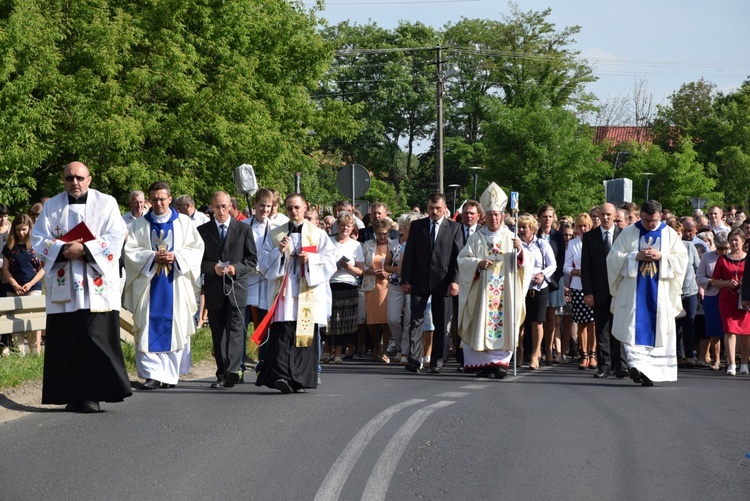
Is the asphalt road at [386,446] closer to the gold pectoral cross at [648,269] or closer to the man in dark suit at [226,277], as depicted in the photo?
the man in dark suit at [226,277]

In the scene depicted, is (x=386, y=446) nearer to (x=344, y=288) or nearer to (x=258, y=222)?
(x=258, y=222)

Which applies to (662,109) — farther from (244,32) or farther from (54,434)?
(54,434)

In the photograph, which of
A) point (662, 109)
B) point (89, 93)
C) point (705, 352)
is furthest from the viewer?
point (662, 109)

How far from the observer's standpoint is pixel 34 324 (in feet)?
44.4

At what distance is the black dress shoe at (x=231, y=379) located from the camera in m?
12.5

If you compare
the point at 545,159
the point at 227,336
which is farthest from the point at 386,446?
the point at 545,159

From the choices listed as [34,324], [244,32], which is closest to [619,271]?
[34,324]

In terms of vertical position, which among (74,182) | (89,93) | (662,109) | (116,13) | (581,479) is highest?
(662,109)

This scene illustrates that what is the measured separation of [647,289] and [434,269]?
9.02ft

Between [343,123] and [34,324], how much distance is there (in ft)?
81.8

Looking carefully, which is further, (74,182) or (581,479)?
(74,182)

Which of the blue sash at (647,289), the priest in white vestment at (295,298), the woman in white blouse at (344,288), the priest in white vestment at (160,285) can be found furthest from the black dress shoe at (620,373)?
the priest in white vestment at (160,285)

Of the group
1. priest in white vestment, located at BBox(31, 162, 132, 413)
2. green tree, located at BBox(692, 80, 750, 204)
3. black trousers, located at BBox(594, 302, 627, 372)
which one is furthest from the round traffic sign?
green tree, located at BBox(692, 80, 750, 204)

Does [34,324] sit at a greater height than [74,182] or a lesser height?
lesser
